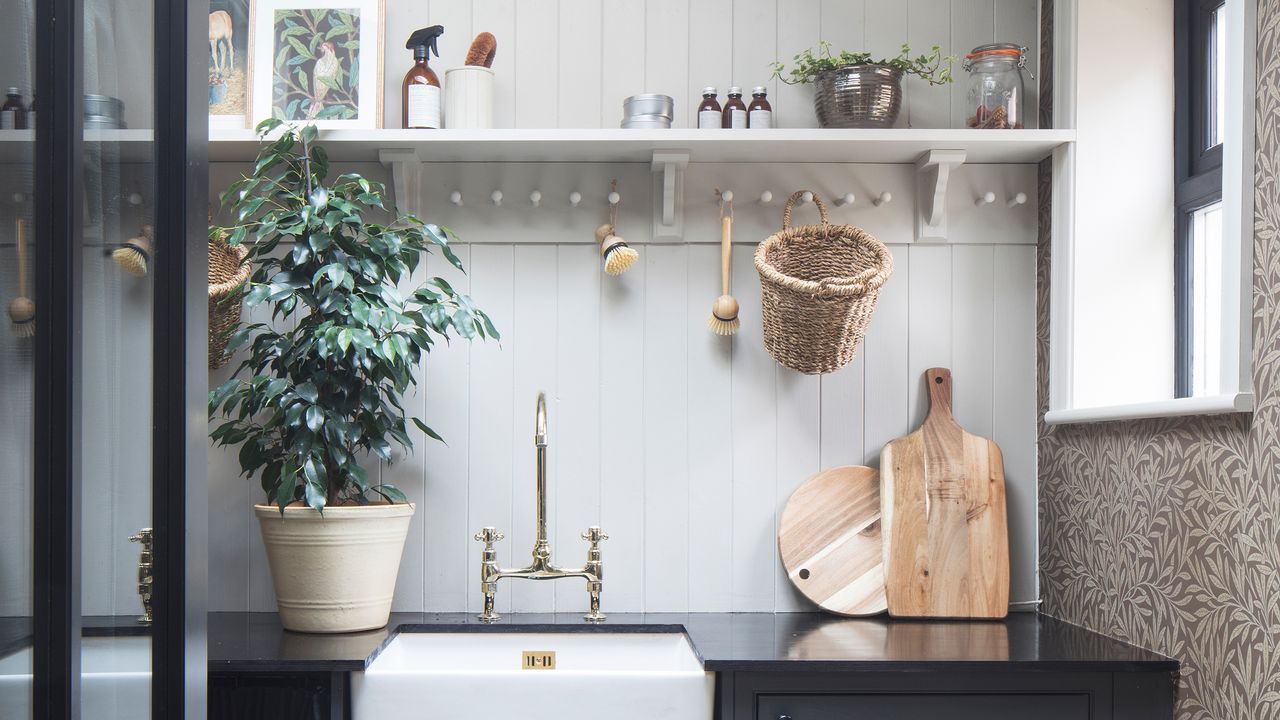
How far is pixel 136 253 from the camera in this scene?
0.94 metres

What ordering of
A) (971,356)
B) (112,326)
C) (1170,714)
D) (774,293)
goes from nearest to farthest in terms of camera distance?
(112,326)
(1170,714)
(774,293)
(971,356)

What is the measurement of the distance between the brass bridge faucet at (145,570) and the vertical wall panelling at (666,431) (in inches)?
53.5

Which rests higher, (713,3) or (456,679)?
(713,3)

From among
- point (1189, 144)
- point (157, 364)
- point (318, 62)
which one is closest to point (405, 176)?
point (318, 62)

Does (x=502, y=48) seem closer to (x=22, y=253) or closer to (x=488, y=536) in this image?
(x=488, y=536)

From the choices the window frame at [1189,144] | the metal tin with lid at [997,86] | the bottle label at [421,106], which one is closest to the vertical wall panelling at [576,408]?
the bottle label at [421,106]

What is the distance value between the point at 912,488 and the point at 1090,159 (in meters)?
0.73

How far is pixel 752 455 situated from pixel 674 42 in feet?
2.93

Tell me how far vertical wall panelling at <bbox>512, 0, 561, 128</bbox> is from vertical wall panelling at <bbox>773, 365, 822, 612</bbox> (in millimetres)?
739

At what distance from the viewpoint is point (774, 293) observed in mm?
1983

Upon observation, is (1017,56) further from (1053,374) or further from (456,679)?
(456,679)

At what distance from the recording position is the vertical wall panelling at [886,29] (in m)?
2.28

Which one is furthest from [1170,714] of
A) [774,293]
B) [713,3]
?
[713,3]

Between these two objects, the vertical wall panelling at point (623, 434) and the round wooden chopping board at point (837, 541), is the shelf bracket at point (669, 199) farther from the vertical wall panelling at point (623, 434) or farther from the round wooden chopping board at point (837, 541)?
the round wooden chopping board at point (837, 541)
